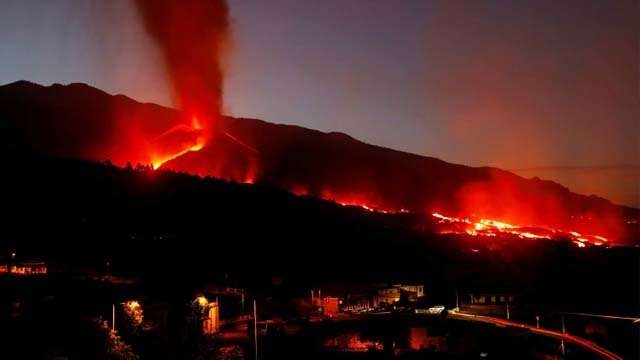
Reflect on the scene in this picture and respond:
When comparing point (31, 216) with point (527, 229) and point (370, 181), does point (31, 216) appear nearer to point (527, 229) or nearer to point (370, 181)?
point (527, 229)

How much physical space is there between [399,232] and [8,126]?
7597cm

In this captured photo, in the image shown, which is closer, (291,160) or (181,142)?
(181,142)

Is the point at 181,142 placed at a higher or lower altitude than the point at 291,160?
lower

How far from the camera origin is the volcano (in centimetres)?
9156

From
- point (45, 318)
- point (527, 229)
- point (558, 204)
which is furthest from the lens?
point (558, 204)

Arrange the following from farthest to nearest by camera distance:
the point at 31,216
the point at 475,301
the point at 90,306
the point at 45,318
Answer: the point at 31,216 < the point at 475,301 < the point at 90,306 < the point at 45,318

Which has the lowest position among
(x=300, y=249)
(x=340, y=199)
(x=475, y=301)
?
(x=475, y=301)

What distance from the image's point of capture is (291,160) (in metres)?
111

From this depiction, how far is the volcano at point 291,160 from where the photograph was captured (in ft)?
300

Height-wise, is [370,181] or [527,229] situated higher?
[370,181]

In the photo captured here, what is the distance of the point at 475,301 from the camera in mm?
34375

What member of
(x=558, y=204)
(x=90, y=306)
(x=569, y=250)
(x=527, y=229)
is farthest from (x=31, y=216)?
(x=558, y=204)

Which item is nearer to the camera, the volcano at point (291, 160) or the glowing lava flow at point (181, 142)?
the glowing lava flow at point (181, 142)

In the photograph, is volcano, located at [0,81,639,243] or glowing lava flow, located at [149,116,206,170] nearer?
glowing lava flow, located at [149,116,206,170]
